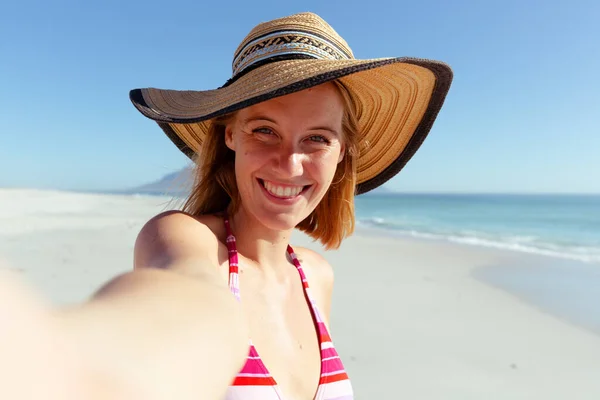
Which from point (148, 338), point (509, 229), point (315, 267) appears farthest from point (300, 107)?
point (509, 229)

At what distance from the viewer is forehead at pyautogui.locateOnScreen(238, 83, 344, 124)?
1578 mm

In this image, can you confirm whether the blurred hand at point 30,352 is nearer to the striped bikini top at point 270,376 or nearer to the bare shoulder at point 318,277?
the striped bikini top at point 270,376

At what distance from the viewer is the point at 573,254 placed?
1099 centimetres

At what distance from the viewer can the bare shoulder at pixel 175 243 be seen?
1328 mm

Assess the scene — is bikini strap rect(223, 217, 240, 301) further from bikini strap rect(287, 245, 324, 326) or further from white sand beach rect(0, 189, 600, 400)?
white sand beach rect(0, 189, 600, 400)

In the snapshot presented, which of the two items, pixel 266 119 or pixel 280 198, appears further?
pixel 280 198

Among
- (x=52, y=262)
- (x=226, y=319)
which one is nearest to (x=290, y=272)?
(x=226, y=319)

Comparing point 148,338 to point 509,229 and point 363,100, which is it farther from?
point 509,229

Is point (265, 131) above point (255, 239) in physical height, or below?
above

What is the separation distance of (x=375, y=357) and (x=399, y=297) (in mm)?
1960

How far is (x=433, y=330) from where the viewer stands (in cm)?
456

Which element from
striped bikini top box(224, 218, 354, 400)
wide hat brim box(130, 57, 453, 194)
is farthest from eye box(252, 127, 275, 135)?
striped bikini top box(224, 218, 354, 400)

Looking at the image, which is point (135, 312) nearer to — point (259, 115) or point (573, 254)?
point (259, 115)

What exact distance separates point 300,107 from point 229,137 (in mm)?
371
